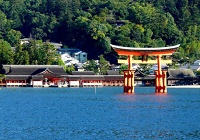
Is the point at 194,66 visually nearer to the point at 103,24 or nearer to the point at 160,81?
the point at 103,24

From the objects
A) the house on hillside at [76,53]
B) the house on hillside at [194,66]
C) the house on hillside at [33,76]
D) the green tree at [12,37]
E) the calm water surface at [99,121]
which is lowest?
the calm water surface at [99,121]

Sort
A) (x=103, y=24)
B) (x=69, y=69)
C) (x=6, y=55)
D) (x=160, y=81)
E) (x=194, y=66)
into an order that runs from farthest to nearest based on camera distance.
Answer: (x=103, y=24)
(x=194, y=66)
(x=69, y=69)
(x=6, y=55)
(x=160, y=81)

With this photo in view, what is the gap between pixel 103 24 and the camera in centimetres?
12181

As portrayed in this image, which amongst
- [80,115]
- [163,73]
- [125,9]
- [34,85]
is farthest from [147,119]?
[125,9]

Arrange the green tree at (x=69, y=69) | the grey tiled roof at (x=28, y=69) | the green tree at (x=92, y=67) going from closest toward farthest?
the grey tiled roof at (x=28, y=69)
the green tree at (x=69, y=69)
the green tree at (x=92, y=67)

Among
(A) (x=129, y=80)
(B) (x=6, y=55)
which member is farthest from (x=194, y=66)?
(A) (x=129, y=80)

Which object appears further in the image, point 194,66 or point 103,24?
point 103,24

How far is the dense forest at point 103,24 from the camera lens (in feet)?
391

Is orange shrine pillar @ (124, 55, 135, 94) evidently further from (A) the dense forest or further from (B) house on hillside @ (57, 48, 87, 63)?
(B) house on hillside @ (57, 48, 87, 63)

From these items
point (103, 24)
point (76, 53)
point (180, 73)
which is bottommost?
point (180, 73)

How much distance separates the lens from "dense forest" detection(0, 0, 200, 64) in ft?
391

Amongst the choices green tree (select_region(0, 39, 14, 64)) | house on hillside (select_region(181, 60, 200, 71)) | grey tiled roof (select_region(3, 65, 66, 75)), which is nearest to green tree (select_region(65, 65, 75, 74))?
grey tiled roof (select_region(3, 65, 66, 75))

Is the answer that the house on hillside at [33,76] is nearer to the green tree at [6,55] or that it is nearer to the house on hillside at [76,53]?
the green tree at [6,55]

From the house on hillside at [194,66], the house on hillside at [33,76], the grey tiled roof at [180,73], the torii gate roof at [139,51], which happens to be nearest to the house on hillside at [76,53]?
the house on hillside at [194,66]
